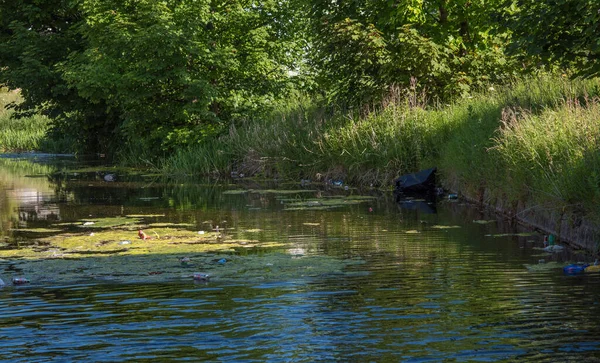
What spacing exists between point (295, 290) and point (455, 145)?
10.1m

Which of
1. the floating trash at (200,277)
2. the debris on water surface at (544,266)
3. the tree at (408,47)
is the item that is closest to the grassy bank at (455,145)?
the tree at (408,47)

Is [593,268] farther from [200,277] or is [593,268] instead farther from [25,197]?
[25,197]

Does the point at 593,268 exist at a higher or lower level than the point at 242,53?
lower

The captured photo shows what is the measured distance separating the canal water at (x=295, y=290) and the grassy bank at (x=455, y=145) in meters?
0.81

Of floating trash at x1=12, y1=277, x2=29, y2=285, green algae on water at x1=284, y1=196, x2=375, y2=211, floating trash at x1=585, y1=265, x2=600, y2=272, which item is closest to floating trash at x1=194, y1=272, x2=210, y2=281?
floating trash at x1=12, y1=277, x2=29, y2=285

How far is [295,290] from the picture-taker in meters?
8.84

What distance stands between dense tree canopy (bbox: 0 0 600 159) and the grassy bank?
2.74ft

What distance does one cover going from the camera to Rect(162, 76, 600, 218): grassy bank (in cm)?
1254

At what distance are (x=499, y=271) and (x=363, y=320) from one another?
8.77 ft

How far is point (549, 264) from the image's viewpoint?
10.0 meters

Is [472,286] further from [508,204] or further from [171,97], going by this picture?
[171,97]

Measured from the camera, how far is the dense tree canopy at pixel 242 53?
73.6ft

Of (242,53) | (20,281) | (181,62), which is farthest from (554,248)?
(242,53)

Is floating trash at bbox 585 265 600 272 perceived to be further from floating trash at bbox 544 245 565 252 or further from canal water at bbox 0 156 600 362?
floating trash at bbox 544 245 565 252
